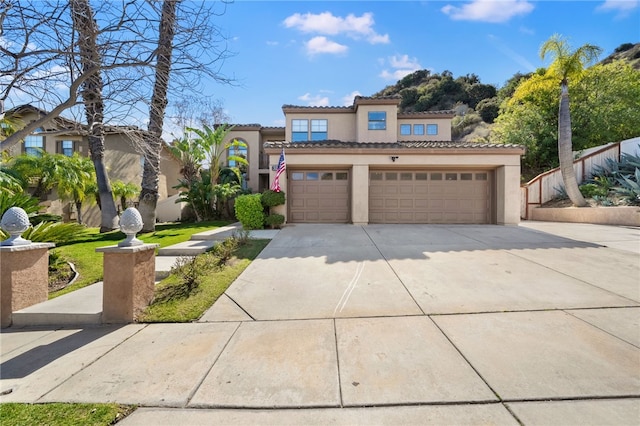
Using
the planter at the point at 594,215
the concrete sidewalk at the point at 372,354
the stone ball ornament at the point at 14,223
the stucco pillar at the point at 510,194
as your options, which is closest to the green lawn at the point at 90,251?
the stone ball ornament at the point at 14,223

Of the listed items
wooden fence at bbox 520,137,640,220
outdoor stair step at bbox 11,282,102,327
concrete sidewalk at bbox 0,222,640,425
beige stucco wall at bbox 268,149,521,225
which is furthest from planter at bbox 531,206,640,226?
outdoor stair step at bbox 11,282,102,327

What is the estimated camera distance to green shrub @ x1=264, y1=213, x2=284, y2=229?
34.9 feet

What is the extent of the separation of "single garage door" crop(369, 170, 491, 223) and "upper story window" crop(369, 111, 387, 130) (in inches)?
228

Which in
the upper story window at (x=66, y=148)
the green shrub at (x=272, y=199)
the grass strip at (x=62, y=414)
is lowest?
the grass strip at (x=62, y=414)

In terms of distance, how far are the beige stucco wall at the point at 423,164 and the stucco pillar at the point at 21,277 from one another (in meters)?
8.10

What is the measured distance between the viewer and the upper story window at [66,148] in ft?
56.2

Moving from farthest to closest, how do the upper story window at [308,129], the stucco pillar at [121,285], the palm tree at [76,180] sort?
the upper story window at [308,129], the palm tree at [76,180], the stucco pillar at [121,285]

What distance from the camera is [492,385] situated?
2.39m

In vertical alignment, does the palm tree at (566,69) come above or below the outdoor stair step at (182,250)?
above

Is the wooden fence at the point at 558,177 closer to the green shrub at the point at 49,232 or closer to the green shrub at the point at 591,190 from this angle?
the green shrub at the point at 591,190

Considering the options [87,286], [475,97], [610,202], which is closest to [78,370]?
[87,286]

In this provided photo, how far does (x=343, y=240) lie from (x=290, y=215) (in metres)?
4.50

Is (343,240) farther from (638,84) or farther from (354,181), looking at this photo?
(638,84)

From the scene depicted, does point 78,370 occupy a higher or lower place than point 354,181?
lower
